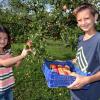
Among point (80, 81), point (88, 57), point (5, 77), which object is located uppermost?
point (88, 57)

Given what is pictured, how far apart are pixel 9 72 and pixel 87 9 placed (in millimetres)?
1371

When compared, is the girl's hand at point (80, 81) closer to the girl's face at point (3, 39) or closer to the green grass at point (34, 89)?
the girl's face at point (3, 39)

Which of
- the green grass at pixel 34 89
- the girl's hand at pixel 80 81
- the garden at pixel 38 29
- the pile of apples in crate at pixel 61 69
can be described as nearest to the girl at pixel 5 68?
the pile of apples in crate at pixel 61 69

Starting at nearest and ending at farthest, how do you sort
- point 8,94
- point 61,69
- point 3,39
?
point 61,69, point 3,39, point 8,94

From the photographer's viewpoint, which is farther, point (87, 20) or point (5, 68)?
point (5, 68)

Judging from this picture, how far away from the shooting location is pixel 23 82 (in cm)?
718

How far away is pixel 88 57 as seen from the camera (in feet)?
10.9

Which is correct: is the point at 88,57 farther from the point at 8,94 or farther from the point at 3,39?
the point at 8,94


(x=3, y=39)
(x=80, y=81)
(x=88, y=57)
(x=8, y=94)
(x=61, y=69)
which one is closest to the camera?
(x=80, y=81)

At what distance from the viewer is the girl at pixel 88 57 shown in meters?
3.25

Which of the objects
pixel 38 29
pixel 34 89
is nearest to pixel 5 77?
pixel 38 29

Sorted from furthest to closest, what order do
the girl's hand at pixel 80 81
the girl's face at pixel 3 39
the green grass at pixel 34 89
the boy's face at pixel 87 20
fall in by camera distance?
the green grass at pixel 34 89, the girl's face at pixel 3 39, the boy's face at pixel 87 20, the girl's hand at pixel 80 81

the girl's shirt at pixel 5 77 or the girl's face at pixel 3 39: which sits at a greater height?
the girl's face at pixel 3 39

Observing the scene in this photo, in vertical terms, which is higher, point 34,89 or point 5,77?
point 5,77
